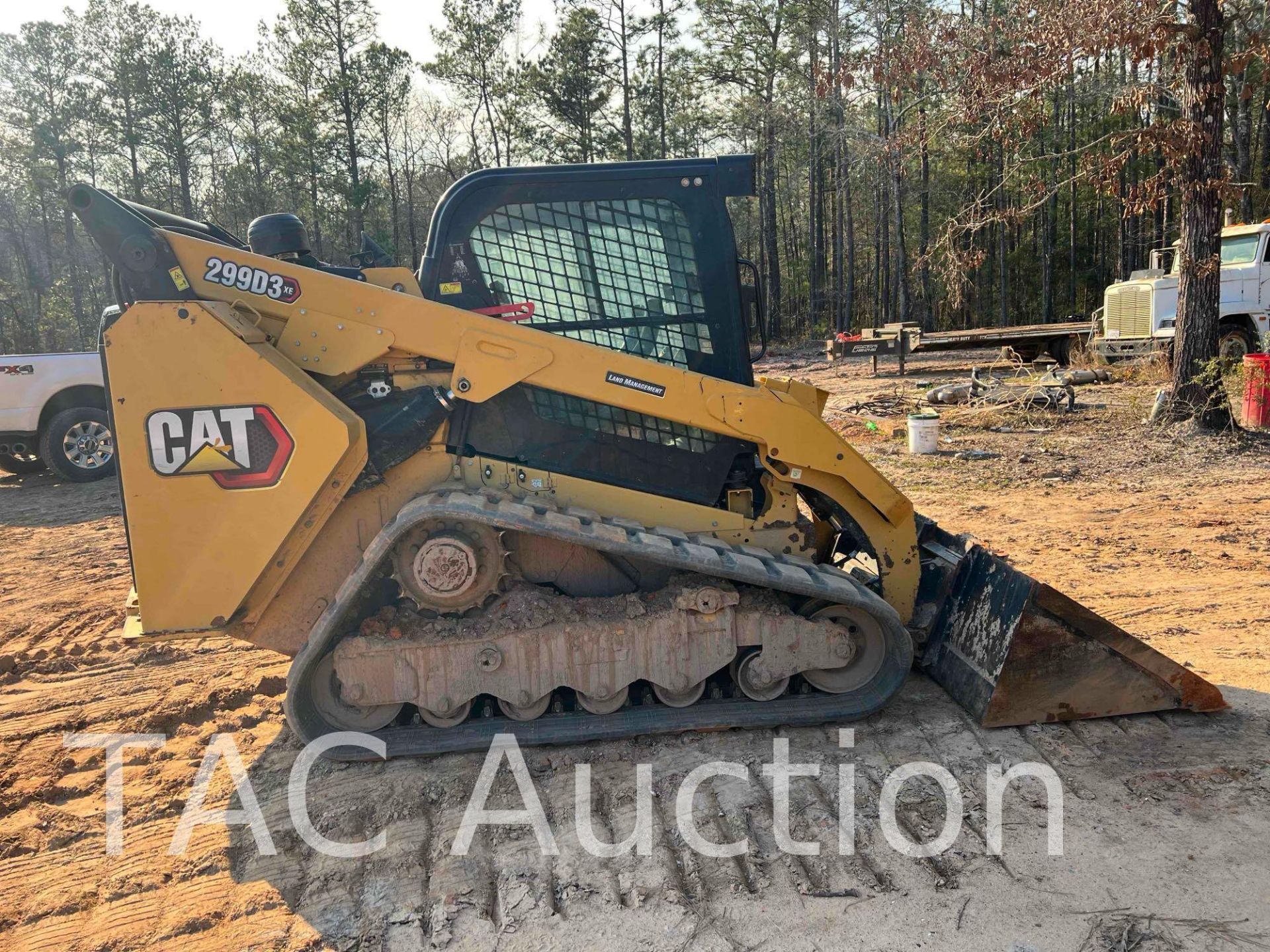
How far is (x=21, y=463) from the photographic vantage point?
37.0 ft

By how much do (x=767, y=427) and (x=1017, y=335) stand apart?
662 inches

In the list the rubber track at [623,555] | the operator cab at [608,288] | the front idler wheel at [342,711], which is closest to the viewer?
the rubber track at [623,555]

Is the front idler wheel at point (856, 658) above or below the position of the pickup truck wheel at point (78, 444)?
below

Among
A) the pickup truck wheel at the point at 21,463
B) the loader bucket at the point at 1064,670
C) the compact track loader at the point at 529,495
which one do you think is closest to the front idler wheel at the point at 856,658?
the compact track loader at the point at 529,495

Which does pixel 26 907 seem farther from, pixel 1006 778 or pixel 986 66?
pixel 986 66

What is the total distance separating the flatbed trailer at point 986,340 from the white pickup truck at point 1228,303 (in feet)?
4.37

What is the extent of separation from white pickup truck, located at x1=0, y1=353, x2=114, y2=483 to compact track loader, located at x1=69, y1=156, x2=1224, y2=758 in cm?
756

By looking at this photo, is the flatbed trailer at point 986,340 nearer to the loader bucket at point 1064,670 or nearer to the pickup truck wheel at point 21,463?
the pickup truck wheel at point 21,463

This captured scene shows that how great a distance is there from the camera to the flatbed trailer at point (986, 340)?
18.4m

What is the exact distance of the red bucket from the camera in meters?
9.85

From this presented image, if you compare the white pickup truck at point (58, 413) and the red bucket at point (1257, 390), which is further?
the white pickup truck at point (58, 413)

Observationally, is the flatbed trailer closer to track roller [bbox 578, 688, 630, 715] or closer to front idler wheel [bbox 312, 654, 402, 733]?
track roller [bbox 578, 688, 630, 715]

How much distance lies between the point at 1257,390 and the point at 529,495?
975 centimetres

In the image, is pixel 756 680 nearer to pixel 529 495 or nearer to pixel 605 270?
pixel 529 495
